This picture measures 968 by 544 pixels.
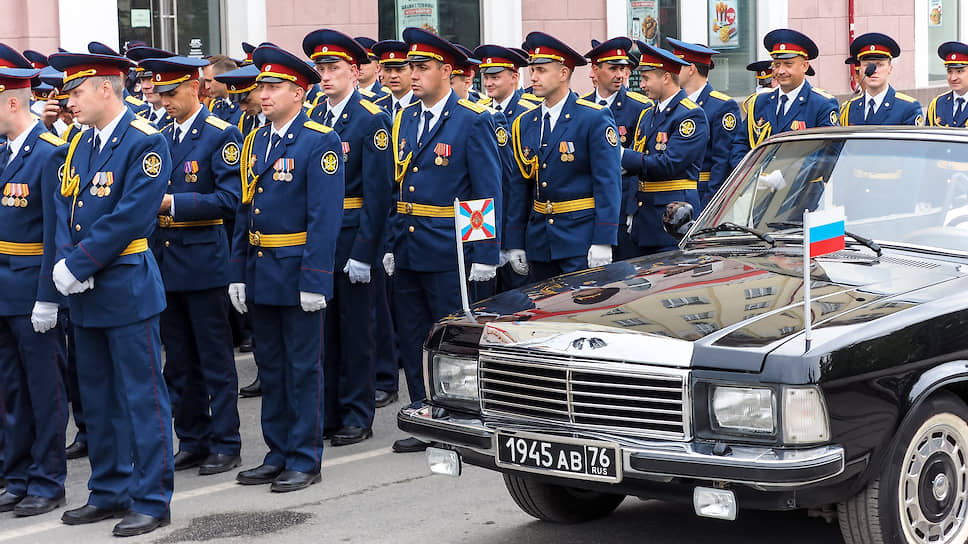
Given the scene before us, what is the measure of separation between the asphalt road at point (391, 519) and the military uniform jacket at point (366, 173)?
1.28 metres

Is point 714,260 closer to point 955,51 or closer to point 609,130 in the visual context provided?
point 609,130

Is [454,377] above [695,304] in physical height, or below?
below

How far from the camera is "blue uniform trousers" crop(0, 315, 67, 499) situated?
6.73 metres

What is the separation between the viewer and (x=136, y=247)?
6.27 meters

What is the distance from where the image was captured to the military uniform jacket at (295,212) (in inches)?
270

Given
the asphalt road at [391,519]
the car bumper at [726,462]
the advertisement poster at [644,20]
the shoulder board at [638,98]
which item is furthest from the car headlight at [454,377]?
the advertisement poster at [644,20]

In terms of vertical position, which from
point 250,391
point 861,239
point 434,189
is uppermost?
point 434,189

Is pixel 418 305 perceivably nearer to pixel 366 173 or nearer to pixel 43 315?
pixel 366 173

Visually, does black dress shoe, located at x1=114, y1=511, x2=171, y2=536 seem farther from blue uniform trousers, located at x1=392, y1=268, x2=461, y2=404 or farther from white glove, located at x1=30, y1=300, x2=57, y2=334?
blue uniform trousers, located at x1=392, y1=268, x2=461, y2=404

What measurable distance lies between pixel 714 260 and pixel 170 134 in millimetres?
3289

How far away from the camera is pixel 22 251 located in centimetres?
675

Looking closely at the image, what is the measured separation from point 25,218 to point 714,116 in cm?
526

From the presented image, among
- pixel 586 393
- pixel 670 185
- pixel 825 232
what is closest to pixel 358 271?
pixel 670 185

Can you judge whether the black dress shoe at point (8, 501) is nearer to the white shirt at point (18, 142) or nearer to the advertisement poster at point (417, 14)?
the white shirt at point (18, 142)
